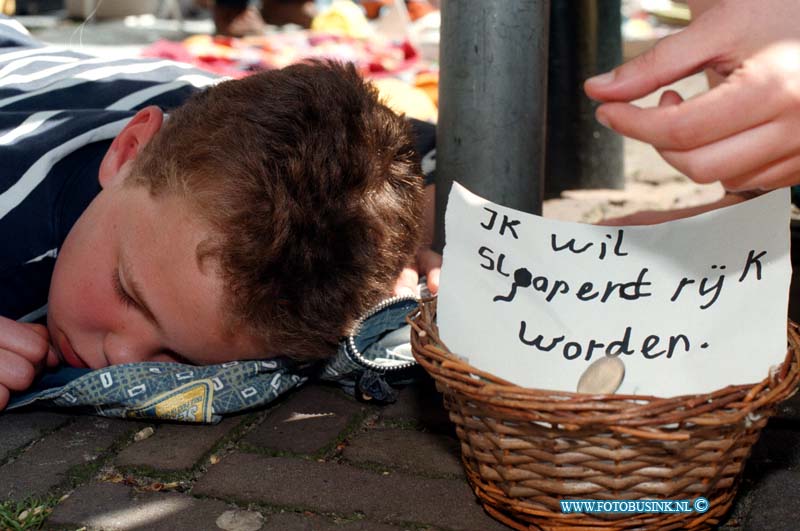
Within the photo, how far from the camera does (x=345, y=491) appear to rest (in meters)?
1.68

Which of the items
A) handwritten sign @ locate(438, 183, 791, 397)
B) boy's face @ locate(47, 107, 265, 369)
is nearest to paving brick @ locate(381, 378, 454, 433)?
boy's face @ locate(47, 107, 265, 369)

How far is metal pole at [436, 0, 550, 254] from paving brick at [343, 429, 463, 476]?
0.51 meters

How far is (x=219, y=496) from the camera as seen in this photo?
166cm

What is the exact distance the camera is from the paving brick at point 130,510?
5.12 feet

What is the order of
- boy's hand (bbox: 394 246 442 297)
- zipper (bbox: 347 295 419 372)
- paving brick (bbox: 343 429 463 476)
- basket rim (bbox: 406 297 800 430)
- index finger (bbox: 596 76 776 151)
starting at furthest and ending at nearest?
boy's hand (bbox: 394 246 442 297), zipper (bbox: 347 295 419 372), paving brick (bbox: 343 429 463 476), basket rim (bbox: 406 297 800 430), index finger (bbox: 596 76 776 151)

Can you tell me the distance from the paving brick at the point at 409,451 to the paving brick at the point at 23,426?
58 centimetres

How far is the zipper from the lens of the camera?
2018mm

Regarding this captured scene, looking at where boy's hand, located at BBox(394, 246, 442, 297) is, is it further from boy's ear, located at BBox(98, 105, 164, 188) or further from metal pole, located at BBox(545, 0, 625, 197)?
metal pole, located at BBox(545, 0, 625, 197)

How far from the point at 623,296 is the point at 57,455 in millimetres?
1031

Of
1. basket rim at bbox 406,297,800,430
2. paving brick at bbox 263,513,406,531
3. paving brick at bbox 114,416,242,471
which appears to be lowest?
paving brick at bbox 114,416,242,471

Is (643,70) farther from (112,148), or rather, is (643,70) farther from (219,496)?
(112,148)

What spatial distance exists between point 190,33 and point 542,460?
6864 mm

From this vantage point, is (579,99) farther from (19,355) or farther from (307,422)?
(19,355)

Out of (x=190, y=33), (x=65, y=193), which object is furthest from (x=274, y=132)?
(x=190, y=33)
